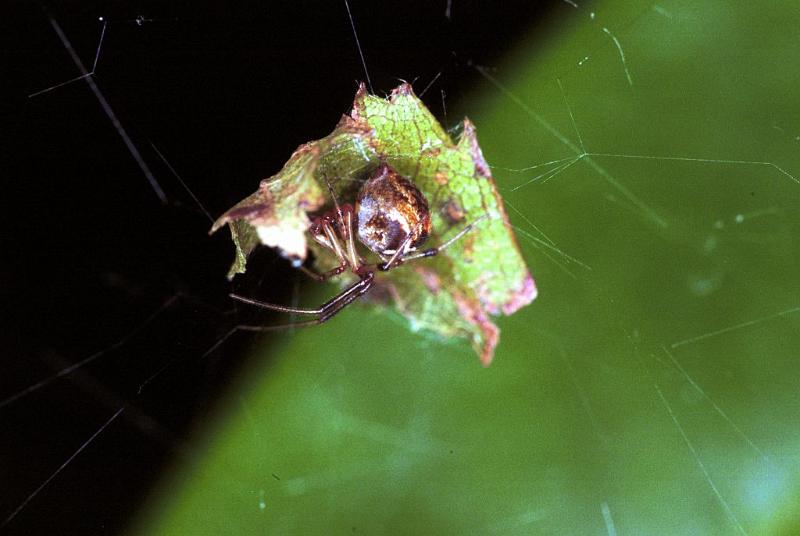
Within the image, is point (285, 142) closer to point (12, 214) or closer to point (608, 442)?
point (12, 214)

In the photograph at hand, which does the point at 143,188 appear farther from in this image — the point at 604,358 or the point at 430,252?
the point at 604,358

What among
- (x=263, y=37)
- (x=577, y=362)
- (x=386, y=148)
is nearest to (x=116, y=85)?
(x=263, y=37)

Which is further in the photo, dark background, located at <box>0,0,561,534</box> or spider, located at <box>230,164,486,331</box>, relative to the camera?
dark background, located at <box>0,0,561,534</box>

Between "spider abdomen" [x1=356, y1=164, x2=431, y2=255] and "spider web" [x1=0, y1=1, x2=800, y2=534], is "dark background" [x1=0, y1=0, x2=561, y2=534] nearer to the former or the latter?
"spider web" [x1=0, y1=1, x2=800, y2=534]

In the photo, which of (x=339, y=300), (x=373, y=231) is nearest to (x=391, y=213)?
(x=373, y=231)

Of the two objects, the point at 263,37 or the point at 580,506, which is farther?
the point at 263,37

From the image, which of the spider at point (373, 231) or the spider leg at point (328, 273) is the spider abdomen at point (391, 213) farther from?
the spider leg at point (328, 273)

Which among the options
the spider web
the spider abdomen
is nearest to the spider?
the spider abdomen

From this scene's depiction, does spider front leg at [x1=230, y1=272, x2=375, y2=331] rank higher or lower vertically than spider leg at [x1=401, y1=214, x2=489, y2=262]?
lower
